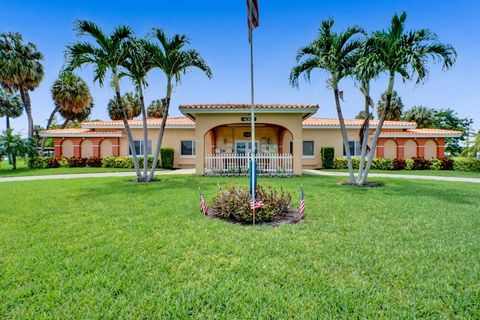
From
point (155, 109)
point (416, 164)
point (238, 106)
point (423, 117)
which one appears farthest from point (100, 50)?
point (423, 117)

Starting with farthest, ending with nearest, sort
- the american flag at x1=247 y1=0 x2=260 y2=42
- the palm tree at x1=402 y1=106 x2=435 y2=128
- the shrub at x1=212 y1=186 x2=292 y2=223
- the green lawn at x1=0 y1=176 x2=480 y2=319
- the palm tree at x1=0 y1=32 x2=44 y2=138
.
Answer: the palm tree at x1=402 y1=106 x2=435 y2=128
the palm tree at x1=0 y1=32 x2=44 y2=138
the shrub at x1=212 y1=186 x2=292 y2=223
the american flag at x1=247 y1=0 x2=260 y2=42
the green lawn at x1=0 y1=176 x2=480 y2=319

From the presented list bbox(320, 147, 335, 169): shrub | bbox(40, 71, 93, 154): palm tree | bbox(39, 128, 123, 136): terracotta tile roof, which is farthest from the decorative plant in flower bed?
bbox(40, 71, 93, 154): palm tree

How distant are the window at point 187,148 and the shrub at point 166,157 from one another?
1.33 meters

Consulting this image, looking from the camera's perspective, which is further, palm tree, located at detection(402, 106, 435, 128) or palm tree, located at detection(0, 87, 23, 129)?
palm tree, located at detection(0, 87, 23, 129)

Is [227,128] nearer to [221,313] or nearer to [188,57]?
[188,57]

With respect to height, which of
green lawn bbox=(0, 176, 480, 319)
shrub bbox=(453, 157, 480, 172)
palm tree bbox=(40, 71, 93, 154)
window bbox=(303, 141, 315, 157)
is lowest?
green lawn bbox=(0, 176, 480, 319)

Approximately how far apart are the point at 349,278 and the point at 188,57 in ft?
37.8

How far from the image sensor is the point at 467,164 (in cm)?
1883

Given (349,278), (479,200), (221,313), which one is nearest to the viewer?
(221,313)

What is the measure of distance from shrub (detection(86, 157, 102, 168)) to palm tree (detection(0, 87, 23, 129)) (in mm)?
31993

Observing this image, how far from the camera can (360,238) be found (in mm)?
4535

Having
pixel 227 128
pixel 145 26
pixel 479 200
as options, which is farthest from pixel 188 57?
pixel 479 200

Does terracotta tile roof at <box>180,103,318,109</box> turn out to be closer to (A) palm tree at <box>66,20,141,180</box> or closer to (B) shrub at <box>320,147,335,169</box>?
(A) palm tree at <box>66,20,141,180</box>

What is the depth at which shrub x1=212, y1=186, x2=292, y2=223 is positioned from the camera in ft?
18.7
